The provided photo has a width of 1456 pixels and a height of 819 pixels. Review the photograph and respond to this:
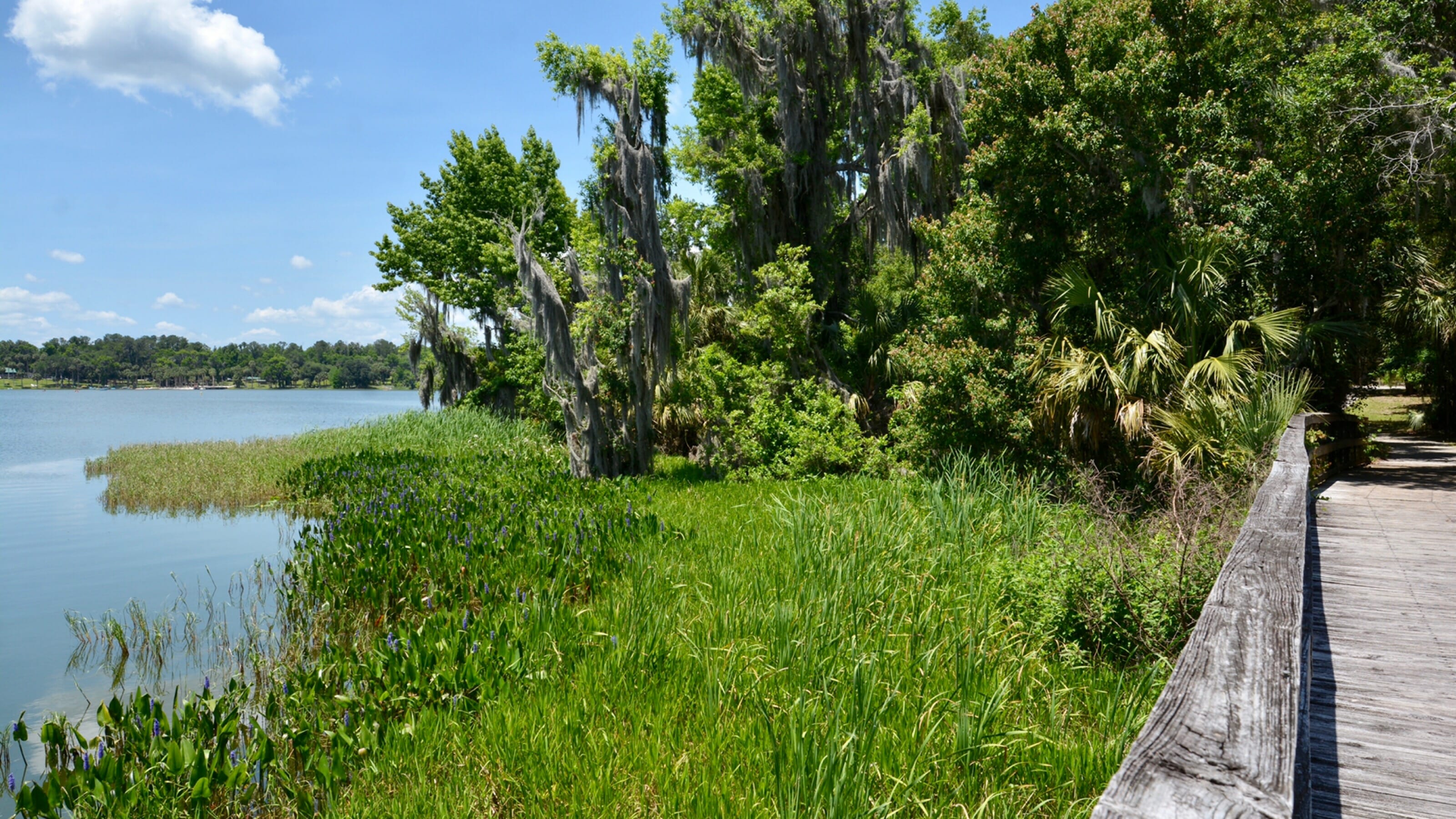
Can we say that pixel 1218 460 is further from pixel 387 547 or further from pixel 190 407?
pixel 190 407

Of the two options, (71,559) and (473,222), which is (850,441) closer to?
(71,559)

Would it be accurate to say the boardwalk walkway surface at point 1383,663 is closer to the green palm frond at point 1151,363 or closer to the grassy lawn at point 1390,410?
the green palm frond at point 1151,363

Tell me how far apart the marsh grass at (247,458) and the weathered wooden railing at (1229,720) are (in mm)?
17338

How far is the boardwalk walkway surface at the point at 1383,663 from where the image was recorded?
2.91 metres

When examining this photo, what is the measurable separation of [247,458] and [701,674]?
22.5 metres

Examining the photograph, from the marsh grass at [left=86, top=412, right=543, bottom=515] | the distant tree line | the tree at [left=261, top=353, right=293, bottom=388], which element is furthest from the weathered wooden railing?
the tree at [left=261, top=353, right=293, bottom=388]

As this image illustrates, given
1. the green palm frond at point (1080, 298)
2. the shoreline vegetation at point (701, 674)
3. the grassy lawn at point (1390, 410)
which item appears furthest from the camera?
the grassy lawn at point (1390, 410)

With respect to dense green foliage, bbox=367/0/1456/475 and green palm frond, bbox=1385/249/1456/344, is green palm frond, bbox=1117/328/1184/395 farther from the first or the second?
green palm frond, bbox=1385/249/1456/344

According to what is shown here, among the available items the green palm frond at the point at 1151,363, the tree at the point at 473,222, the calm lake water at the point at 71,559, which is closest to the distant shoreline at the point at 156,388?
the tree at the point at 473,222

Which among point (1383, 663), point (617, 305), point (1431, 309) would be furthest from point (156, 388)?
point (1383, 663)

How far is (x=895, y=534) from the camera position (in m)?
6.74

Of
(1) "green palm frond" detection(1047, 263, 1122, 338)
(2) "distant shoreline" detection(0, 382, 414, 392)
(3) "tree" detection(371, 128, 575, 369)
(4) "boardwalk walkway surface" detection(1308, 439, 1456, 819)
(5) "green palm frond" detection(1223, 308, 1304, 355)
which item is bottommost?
(4) "boardwalk walkway surface" detection(1308, 439, 1456, 819)

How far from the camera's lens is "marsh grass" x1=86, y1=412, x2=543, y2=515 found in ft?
55.2

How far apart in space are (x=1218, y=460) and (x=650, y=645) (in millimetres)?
8105
